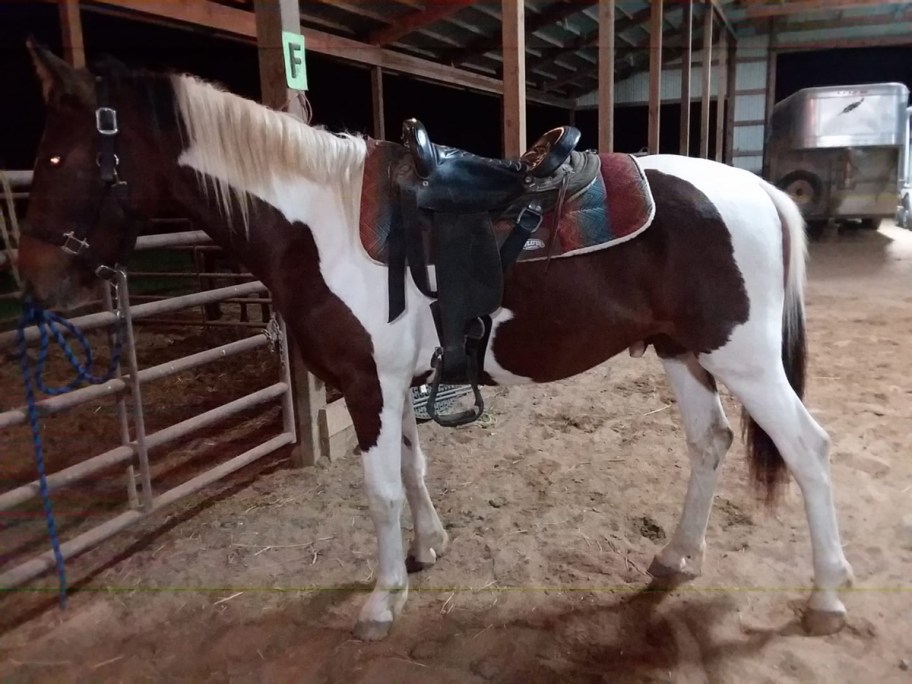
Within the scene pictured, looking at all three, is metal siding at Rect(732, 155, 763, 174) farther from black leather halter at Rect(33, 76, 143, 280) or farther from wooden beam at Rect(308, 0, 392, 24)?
black leather halter at Rect(33, 76, 143, 280)

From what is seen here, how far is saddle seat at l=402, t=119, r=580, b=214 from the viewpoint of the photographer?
171 cm

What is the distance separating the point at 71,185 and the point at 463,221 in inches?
37.3

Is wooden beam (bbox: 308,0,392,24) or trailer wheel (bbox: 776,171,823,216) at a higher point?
wooden beam (bbox: 308,0,392,24)

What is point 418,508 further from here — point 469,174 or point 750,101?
point 750,101

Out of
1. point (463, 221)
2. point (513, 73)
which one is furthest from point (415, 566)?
point (513, 73)

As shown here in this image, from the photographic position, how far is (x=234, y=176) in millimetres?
1669

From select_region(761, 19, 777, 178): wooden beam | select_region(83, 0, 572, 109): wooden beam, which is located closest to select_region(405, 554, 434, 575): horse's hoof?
select_region(83, 0, 572, 109): wooden beam

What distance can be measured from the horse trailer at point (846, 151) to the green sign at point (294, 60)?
8732mm

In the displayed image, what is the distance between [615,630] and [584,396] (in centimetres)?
200

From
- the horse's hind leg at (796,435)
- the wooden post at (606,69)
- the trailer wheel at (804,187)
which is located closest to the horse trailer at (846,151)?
the trailer wheel at (804,187)

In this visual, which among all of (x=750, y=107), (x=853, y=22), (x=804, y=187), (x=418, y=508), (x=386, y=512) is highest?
(x=853, y=22)

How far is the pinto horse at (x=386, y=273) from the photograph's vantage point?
5.28 ft

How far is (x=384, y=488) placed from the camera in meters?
1.83

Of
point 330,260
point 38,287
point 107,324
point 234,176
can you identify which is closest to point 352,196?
point 330,260
